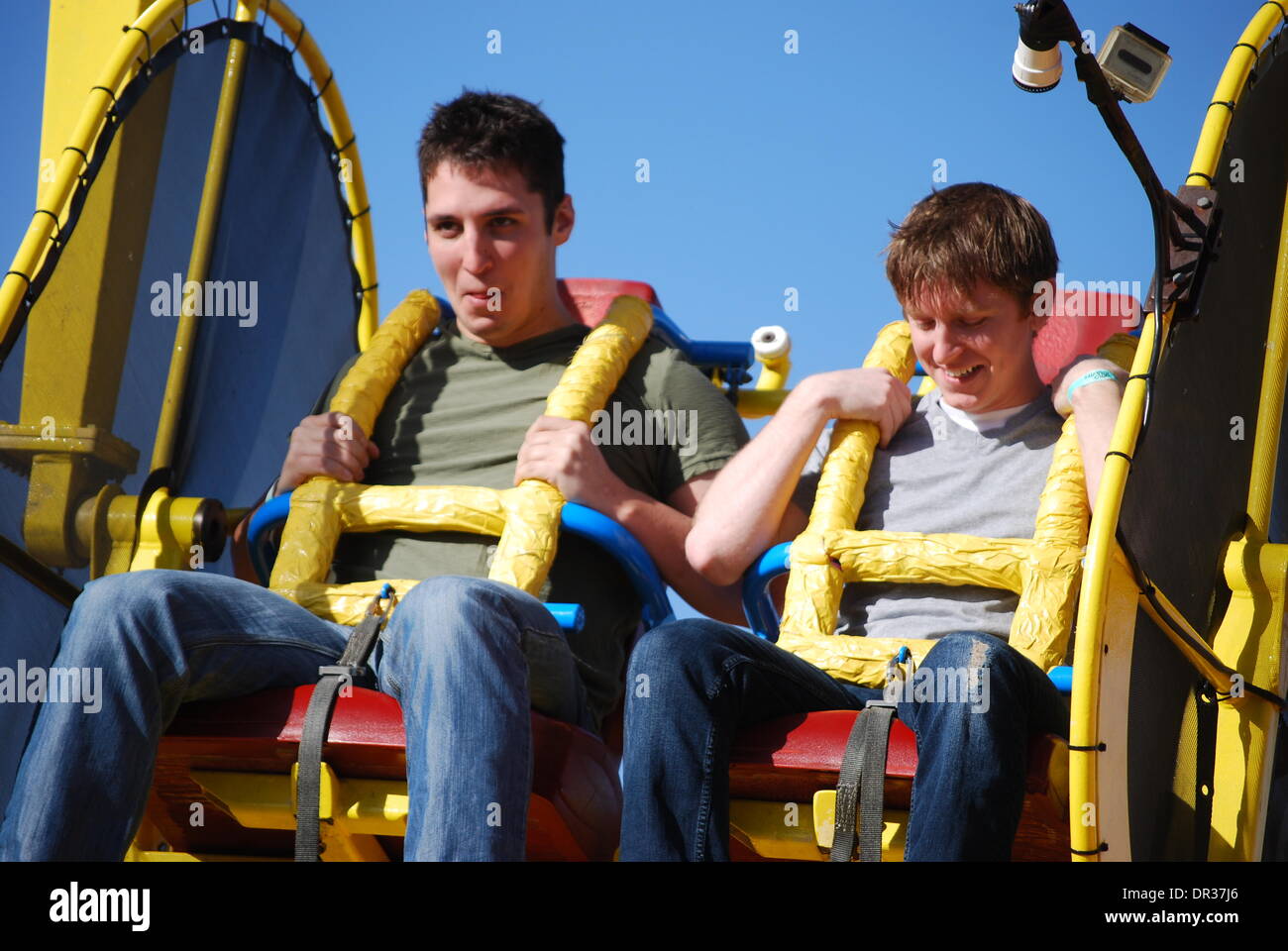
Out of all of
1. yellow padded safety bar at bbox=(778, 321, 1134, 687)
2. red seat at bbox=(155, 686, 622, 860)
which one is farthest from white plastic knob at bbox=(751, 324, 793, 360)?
red seat at bbox=(155, 686, 622, 860)

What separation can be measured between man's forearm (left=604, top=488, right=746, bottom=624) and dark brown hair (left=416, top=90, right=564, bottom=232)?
0.68 meters

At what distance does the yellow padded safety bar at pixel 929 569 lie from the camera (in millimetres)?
2498

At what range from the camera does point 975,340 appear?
277 centimetres

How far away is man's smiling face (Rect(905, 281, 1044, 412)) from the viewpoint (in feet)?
9.01

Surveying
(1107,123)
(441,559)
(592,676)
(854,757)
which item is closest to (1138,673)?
(854,757)

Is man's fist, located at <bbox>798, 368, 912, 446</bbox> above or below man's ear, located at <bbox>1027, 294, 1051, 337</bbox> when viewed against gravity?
below

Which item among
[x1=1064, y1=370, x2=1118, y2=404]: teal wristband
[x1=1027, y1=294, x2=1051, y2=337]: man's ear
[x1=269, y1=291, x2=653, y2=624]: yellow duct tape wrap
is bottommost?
[x1=269, y1=291, x2=653, y2=624]: yellow duct tape wrap

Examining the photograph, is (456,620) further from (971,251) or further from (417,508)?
(971,251)

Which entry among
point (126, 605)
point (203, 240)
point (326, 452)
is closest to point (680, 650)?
point (126, 605)

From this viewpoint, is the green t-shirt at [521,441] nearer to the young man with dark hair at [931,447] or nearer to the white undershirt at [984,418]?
the young man with dark hair at [931,447]

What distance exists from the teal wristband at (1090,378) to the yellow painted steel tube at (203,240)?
65.3 inches

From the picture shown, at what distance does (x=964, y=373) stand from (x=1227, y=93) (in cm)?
63

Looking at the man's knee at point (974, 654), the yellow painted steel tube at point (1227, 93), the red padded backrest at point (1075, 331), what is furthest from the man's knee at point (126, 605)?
the red padded backrest at point (1075, 331)

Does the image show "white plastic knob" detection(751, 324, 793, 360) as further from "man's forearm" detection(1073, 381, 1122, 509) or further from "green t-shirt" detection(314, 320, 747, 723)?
"man's forearm" detection(1073, 381, 1122, 509)
